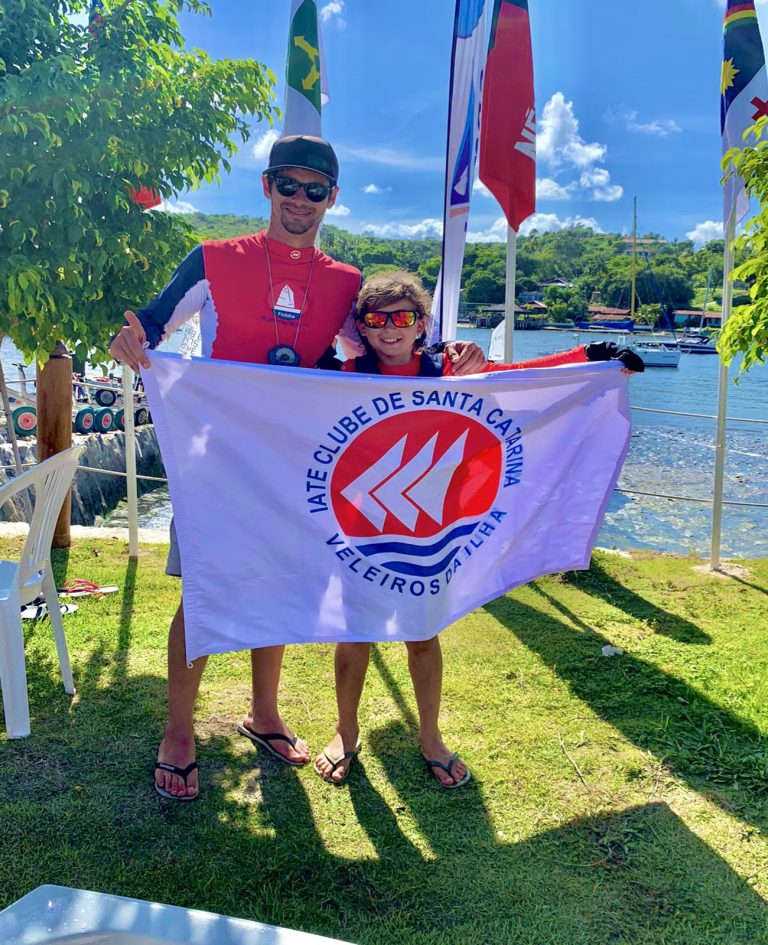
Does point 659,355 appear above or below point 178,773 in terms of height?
above

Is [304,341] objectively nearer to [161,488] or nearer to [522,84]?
[522,84]

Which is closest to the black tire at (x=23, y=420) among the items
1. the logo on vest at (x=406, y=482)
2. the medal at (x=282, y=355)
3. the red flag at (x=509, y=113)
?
the red flag at (x=509, y=113)

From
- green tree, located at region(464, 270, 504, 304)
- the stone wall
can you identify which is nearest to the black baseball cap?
green tree, located at region(464, 270, 504, 304)

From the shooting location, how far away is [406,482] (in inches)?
107

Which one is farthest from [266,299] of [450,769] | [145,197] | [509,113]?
[509,113]

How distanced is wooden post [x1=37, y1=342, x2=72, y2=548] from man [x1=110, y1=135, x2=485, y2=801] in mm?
3007

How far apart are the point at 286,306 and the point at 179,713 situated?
65.5 inches

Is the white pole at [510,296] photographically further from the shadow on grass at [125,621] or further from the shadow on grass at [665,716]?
the shadow on grass at [125,621]

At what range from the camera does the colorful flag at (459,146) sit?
5.23m

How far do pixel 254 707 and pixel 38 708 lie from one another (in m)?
1.07

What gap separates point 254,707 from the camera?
3.17 metres

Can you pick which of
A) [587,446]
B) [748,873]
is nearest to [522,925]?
[748,873]

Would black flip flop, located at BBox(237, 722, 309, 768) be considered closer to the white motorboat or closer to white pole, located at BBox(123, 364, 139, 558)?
white pole, located at BBox(123, 364, 139, 558)

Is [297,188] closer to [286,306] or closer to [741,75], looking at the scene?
[286,306]
